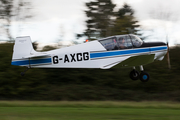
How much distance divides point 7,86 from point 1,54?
282 centimetres

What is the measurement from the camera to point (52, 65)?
39.3ft

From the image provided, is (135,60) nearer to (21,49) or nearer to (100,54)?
(100,54)

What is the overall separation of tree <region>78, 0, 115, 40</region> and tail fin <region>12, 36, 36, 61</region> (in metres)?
12.5

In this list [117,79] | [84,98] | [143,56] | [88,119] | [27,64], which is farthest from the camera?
[117,79]

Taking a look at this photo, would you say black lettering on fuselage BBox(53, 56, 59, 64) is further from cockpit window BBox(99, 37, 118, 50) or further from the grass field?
cockpit window BBox(99, 37, 118, 50)

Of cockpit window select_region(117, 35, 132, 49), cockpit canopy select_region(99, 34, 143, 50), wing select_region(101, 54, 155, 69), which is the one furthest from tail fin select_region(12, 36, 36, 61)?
cockpit window select_region(117, 35, 132, 49)

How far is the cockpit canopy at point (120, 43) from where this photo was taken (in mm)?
11727

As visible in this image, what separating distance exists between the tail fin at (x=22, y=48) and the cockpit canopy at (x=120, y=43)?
11.9ft

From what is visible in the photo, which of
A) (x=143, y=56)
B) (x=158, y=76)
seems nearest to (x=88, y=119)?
(x=143, y=56)

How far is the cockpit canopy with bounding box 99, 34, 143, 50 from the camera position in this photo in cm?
1173

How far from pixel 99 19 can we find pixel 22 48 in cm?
1554

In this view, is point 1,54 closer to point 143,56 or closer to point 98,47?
point 98,47

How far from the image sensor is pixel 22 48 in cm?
1215

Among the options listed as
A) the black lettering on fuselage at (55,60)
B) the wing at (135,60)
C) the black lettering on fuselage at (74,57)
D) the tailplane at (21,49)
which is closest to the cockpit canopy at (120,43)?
the wing at (135,60)
